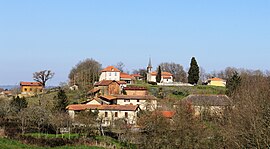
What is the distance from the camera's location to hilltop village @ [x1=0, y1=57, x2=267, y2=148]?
25.8 metres

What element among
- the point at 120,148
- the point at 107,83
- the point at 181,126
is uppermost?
the point at 107,83

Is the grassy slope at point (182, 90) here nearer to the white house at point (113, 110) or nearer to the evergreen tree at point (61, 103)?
the white house at point (113, 110)

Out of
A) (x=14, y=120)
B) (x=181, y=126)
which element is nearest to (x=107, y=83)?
(x=14, y=120)

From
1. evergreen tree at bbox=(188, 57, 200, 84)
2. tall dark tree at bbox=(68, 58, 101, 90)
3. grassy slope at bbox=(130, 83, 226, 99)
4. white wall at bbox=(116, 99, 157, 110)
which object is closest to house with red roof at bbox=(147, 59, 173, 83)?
evergreen tree at bbox=(188, 57, 200, 84)

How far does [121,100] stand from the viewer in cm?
5253

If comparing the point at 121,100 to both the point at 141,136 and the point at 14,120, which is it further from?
the point at 141,136

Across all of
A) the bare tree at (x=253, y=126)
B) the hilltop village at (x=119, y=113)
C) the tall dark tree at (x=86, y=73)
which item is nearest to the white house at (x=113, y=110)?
the hilltop village at (x=119, y=113)

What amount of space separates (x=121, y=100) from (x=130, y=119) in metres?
8.53

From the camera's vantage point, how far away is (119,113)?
46.0 meters

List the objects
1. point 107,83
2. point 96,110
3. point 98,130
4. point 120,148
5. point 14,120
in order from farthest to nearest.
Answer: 1. point 107,83
2. point 96,110
3. point 14,120
4. point 98,130
5. point 120,148

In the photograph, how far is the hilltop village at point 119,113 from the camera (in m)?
25.8

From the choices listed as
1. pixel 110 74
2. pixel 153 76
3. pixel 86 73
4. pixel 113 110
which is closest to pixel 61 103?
pixel 113 110

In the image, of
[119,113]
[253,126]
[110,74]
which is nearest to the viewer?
[253,126]

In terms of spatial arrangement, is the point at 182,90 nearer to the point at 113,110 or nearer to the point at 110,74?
the point at 110,74
